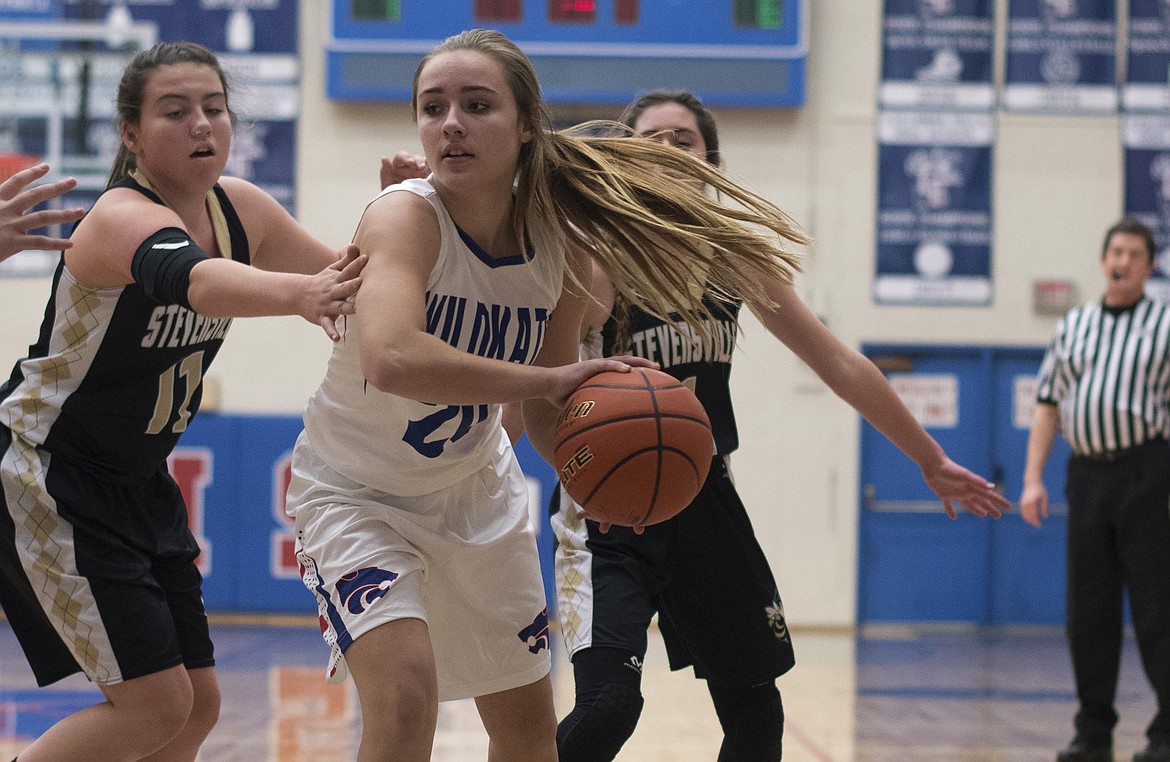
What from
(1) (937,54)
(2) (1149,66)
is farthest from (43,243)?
(2) (1149,66)

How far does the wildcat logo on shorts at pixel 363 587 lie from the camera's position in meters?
2.35

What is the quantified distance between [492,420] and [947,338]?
22.8 ft

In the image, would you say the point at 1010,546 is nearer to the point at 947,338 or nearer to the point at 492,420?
the point at 947,338

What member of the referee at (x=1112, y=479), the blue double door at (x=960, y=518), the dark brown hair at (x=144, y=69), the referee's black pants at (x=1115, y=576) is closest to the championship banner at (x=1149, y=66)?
the blue double door at (x=960, y=518)

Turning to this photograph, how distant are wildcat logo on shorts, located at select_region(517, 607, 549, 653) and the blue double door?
670 centimetres

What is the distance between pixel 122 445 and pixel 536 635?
959 millimetres

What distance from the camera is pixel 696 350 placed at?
3191 millimetres

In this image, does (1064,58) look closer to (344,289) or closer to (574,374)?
(574,374)

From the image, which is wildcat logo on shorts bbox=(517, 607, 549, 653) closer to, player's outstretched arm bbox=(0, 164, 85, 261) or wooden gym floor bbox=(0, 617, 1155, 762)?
player's outstretched arm bbox=(0, 164, 85, 261)

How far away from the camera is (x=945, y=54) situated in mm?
9016

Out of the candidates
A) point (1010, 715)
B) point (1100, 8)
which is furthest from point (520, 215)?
point (1100, 8)

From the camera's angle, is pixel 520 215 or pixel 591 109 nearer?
pixel 520 215

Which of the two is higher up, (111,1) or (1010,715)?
(111,1)

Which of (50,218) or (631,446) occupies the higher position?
(50,218)
